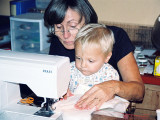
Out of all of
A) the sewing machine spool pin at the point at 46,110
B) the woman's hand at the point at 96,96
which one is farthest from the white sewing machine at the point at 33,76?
the woman's hand at the point at 96,96

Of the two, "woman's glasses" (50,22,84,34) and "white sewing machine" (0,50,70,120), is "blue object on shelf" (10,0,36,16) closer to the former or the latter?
"woman's glasses" (50,22,84,34)

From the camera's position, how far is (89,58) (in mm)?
1633

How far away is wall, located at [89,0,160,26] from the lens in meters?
2.83

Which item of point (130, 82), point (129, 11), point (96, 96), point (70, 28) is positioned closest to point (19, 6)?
point (129, 11)

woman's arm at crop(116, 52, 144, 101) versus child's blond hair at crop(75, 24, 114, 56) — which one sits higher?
child's blond hair at crop(75, 24, 114, 56)

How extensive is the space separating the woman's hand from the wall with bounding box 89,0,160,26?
1514mm

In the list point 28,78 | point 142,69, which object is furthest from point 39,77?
point 142,69

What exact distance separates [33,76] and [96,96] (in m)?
0.37

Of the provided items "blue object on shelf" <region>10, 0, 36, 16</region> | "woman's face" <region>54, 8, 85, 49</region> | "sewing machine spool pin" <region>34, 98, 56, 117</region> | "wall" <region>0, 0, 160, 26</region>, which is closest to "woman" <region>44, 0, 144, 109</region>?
"woman's face" <region>54, 8, 85, 49</region>

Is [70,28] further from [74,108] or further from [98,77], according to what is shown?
[74,108]

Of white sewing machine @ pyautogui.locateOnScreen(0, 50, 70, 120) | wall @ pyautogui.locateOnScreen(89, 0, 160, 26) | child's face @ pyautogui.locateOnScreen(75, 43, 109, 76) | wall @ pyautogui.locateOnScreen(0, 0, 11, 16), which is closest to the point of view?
white sewing machine @ pyautogui.locateOnScreen(0, 50, 70, 120)

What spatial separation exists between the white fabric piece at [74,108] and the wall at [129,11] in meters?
1.47

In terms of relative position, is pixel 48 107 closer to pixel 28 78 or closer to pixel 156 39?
pixel 28 78

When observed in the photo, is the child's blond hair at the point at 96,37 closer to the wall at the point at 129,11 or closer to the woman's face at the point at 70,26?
the woman's face at the point at 70,26
